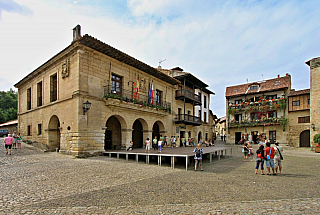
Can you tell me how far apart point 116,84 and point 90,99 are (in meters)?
3.08

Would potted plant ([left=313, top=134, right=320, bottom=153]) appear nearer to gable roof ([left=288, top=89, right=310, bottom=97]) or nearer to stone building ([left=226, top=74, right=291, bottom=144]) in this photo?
stone building ([left=226, top=74, right=291, bottom=144])

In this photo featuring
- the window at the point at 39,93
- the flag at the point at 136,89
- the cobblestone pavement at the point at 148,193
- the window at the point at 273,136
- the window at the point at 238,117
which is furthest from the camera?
the window at the point at 238,117

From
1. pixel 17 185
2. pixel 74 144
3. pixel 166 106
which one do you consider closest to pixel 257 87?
pixel 166 106

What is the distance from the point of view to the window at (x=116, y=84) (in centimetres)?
1585

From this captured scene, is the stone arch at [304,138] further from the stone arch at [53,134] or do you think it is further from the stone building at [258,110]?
the stone arch at [53,134]

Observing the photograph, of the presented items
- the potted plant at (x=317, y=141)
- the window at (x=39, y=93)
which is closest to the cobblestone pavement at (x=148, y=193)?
the window at (x=39, y=93)

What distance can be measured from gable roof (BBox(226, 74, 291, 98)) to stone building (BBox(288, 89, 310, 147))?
185cm

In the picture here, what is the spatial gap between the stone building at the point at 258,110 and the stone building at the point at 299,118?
26.3 inches

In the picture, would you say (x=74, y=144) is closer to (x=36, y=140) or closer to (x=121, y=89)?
(x=121, y=89)

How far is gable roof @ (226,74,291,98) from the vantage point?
2822 centimetres

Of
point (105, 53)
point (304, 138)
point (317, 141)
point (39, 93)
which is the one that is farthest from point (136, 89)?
point (304, 138)

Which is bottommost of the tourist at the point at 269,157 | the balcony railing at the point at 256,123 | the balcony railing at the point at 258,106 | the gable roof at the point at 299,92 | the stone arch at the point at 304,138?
the stone arch at the point at 304,138

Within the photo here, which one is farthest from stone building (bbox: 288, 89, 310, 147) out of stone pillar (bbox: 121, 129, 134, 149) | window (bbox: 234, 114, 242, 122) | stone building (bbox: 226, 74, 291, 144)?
stone pillar (bbox: 121, 129, 134, 149)

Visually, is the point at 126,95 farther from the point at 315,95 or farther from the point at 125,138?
the point at 315,95
